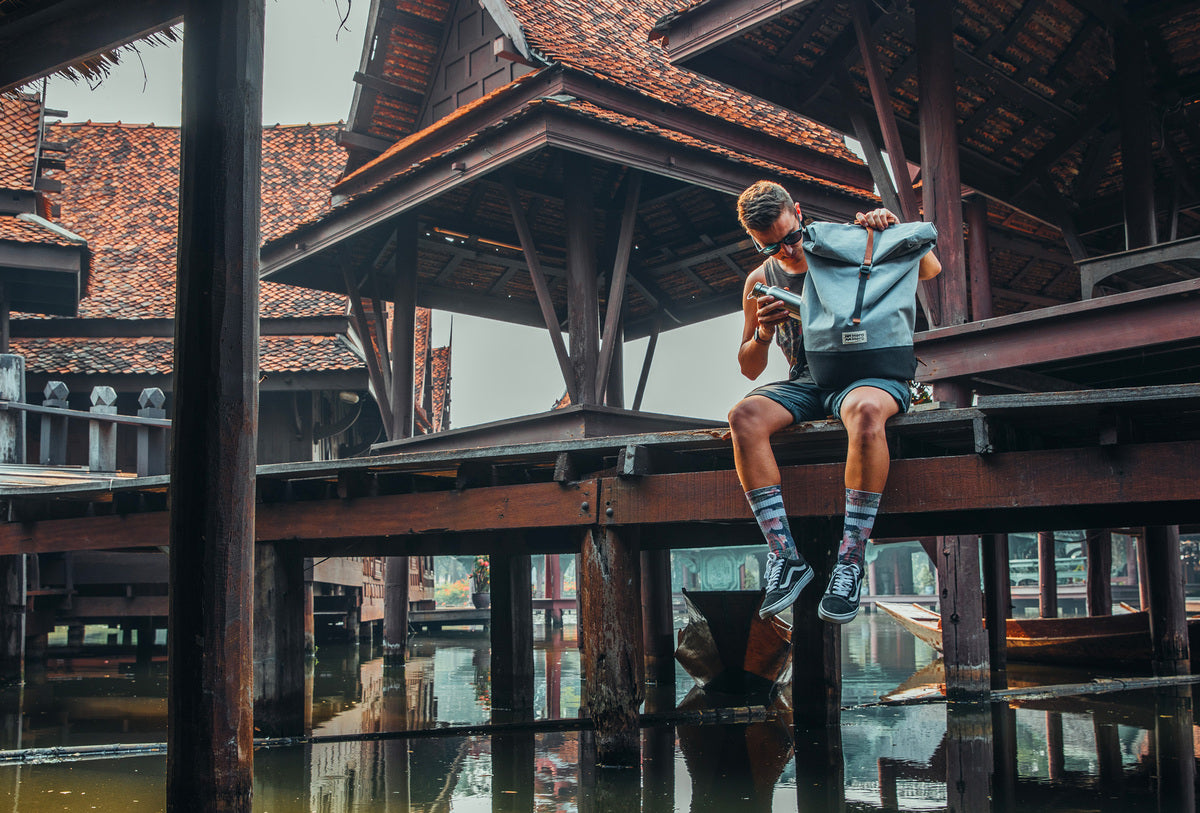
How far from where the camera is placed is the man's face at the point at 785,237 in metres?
4.94

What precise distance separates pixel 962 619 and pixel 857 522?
5.09 m

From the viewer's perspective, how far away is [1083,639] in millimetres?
13688

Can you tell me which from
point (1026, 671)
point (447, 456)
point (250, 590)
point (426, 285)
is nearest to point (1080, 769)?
point (447, 456)

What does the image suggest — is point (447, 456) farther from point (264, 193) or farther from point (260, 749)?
point (264, 193)

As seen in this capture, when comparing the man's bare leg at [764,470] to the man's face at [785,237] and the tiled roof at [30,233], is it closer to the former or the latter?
the man's face at [785,237]

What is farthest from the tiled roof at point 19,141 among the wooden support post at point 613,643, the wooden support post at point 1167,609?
the wooden support post at point 1167,609

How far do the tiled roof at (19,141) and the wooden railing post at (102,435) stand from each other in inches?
144

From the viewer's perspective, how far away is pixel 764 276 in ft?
17.3

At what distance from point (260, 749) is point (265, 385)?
382 inches

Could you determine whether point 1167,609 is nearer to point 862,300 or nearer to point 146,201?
point 862,300

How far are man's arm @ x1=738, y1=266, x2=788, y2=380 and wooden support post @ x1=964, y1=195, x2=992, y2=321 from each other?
6488 mm

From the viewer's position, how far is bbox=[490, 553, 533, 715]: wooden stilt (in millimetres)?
9672

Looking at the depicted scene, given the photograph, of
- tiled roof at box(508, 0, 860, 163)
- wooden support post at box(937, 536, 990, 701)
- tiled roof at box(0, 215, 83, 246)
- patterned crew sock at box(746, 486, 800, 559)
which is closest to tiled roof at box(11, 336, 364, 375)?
tiled roof at box(0, 215, 83, 246)

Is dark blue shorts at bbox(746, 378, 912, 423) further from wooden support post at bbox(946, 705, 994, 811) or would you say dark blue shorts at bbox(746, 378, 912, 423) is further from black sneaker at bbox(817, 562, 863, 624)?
wooden support post at bbox(946, 705, 994, 811)
